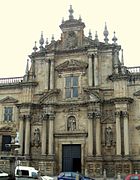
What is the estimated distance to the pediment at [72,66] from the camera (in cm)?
3406

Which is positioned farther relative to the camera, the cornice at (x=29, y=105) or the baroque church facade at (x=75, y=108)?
the cornice at (x=29, y=105)

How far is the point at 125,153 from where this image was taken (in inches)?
1190

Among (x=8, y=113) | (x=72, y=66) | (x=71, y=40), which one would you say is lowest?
(x=8, y=113)

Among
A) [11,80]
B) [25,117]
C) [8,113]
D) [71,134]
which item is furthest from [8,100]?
[71,134]

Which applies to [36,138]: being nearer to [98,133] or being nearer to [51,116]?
[51,116]

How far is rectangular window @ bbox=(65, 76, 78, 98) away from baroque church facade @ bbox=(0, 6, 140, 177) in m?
0.11

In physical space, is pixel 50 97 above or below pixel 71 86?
below

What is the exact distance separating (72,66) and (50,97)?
4.04 metres

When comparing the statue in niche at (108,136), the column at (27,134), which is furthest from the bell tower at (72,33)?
the statue in niche at (108,136)

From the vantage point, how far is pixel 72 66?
113 feet

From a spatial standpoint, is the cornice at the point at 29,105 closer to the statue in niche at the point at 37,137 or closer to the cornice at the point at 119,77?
the statue in niche at the point at 37,137

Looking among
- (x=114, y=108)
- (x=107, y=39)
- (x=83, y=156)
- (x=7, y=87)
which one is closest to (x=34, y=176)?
(x=83, y=156)

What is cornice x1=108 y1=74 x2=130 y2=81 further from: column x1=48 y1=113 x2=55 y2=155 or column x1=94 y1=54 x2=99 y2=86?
column x1=48 y1=113 x2=55 y2=155

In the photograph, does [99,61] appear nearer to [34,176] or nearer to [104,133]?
[104,133]
